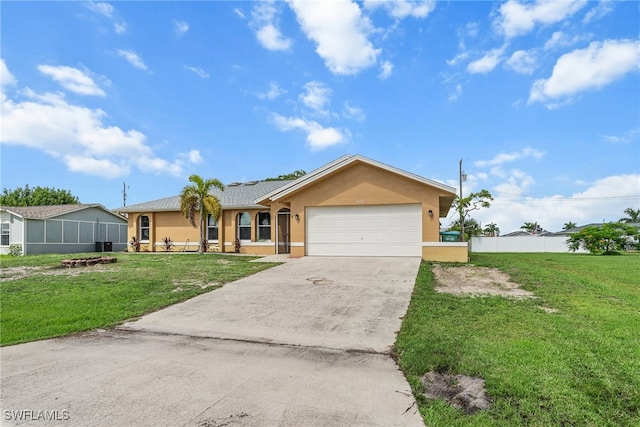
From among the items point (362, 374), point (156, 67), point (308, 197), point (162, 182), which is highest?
point (156, 67)

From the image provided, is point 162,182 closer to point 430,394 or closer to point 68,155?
point 68,155

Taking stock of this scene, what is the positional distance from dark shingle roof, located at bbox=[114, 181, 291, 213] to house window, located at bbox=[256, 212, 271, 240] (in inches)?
33.3

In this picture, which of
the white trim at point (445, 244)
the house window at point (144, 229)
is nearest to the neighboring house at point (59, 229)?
the house window at point (144, 229)

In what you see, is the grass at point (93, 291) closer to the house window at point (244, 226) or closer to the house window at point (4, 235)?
the house window at point (244, 226)

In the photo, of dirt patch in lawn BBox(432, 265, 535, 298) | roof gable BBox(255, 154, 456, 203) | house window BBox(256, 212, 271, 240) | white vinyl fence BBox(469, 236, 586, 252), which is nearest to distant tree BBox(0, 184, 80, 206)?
house window BBox(256, 212, 271, 240)

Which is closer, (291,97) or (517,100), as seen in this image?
(517,100)

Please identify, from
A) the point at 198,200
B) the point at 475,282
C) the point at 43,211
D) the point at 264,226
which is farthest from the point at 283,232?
the point at 43,211

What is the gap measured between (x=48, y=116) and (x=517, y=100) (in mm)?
20670

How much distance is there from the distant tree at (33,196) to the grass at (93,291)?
37.8 metres

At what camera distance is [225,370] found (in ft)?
14.0

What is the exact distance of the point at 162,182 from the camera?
1273 inches

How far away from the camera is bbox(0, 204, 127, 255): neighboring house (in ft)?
76.3

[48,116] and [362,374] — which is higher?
[48,116]

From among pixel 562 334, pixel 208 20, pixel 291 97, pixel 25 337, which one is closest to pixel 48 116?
pixel 208 20
